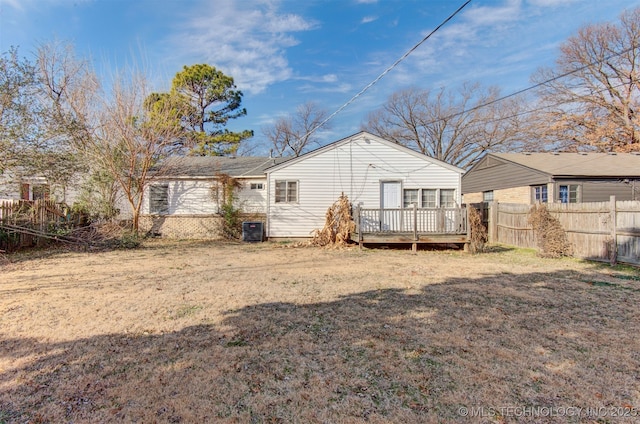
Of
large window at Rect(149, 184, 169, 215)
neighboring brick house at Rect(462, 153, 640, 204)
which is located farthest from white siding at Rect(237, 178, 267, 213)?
neighboring brick house at Rect(462, 153, 640, 204)

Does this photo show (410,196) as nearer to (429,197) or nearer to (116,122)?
(429,197)

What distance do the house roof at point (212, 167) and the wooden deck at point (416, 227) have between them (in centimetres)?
558

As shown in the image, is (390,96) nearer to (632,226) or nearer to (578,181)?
(578,181)

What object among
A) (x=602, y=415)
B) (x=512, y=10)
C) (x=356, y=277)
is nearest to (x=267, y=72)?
(x=512, y=10)

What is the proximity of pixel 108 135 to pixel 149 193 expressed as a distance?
311 centimetres

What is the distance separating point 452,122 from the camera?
31500 millimetres

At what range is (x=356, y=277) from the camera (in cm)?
669

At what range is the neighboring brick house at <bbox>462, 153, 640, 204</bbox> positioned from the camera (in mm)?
14867

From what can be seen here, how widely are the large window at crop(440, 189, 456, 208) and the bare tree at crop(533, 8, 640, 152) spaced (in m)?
18.7

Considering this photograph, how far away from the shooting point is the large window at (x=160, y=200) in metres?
14.9

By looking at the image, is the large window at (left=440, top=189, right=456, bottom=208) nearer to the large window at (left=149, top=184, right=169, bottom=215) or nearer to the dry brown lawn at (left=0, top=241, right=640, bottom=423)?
the dry brown lawn at (left=0, top=241, right=640, bottom=423)

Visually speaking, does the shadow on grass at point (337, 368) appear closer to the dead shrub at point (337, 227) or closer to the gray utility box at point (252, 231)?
the dead shrub at point (337, 227)

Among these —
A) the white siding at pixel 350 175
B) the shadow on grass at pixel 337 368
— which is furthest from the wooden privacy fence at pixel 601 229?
the shadow on grass at pixel 337 368

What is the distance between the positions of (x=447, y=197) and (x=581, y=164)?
864 cm
